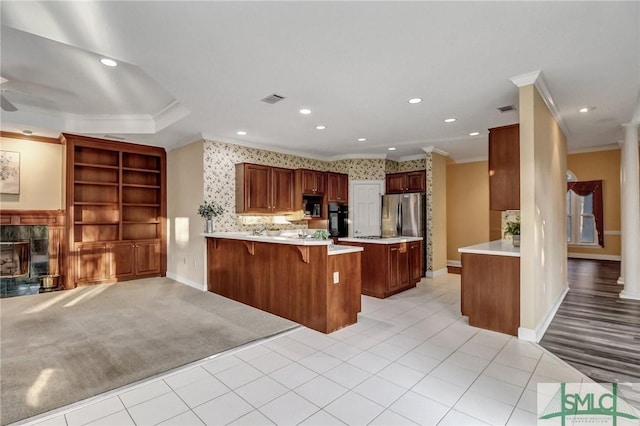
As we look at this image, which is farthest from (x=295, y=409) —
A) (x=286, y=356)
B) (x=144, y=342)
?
(x=144, y=342)

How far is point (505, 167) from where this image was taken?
382 centimetres

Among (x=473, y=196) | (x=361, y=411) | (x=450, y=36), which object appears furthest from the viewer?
(x=473, y=196)

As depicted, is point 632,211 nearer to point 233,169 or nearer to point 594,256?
point 594,256

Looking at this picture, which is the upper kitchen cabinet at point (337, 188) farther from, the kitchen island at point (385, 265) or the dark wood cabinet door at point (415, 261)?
the dark wood cabinet door at point (415, 261)

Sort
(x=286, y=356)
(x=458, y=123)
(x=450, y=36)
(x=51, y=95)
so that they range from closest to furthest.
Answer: (x=450, y=36) < (x=286, y=356) < (x=51, y=95) < (x=458, y=123)

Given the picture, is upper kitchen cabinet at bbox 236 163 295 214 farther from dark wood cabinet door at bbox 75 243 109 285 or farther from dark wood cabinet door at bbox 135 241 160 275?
dark wood cabinet door at bbox 75 243 109 285

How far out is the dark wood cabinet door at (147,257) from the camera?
6.38 metres

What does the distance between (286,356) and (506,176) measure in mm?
3268

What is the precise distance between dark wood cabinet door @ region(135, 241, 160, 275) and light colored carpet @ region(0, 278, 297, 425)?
1.08 m

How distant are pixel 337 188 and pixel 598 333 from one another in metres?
4.87

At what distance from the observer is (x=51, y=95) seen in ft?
14.1

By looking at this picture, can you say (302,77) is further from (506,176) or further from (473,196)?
(473,196)

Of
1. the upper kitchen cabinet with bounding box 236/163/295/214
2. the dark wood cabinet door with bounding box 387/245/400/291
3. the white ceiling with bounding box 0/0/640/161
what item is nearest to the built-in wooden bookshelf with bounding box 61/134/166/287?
the white ceiling with bounding box 0/0/640/161

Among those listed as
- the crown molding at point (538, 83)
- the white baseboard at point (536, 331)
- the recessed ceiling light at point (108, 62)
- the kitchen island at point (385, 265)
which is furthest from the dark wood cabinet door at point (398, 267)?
the recessed ceiling light at point (108, 62)
